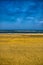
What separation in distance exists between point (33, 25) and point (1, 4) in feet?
1.32

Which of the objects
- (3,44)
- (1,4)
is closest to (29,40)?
(3,44)

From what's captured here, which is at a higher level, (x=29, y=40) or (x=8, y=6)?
(x=8, y=6)

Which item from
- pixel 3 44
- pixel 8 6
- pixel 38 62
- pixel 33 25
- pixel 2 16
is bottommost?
pixel 38 62

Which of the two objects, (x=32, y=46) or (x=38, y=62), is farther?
(x=32, y=46)

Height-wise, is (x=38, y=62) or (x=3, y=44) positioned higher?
(x=3, y=44)

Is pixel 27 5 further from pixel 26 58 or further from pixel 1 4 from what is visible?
pixel 26 58

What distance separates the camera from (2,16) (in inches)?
50.7

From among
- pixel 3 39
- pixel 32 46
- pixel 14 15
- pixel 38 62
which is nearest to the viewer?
pixel 38 62

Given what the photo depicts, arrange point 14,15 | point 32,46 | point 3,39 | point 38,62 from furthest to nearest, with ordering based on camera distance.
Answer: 1. point 14,15
2. point 3,39
3. point 32,46
4. point 38,62

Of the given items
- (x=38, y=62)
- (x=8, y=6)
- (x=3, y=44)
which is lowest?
(x=38, y=62)

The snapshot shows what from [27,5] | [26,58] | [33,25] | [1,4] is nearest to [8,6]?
[1,4]

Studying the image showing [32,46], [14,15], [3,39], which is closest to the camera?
[32,46]

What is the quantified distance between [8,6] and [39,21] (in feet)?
1.20

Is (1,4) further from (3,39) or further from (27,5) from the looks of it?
(3,39)
